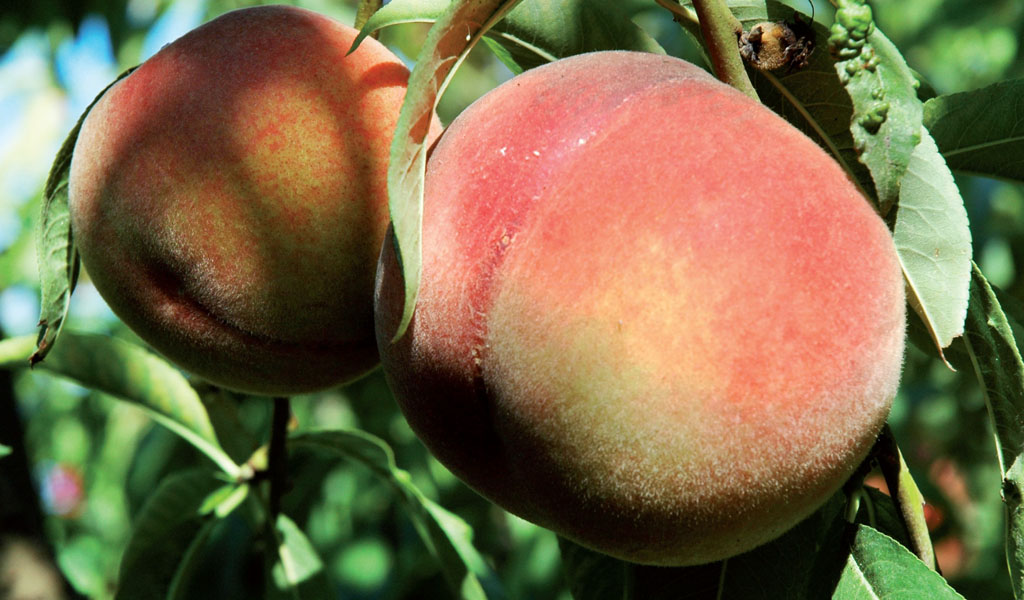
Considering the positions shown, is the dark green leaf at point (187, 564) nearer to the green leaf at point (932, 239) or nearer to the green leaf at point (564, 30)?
the green leaf at point (564, 30)

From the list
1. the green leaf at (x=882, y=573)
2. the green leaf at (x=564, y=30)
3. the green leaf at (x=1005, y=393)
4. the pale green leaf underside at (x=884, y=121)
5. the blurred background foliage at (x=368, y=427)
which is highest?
the pale green leaf underside at (x=884, y=121)

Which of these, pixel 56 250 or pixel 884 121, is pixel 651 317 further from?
pixel 56 250

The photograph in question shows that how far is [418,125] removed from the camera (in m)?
0.84

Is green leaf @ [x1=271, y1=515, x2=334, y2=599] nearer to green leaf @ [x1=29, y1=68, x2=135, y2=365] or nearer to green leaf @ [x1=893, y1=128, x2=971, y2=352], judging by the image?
green leaf @ [x1=29, y1=68, x2=135, y2=365]

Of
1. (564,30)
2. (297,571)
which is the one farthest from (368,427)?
(564,30)

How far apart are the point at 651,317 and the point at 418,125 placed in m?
0.25

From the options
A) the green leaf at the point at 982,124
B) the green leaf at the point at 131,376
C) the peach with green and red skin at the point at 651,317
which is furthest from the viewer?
the green leaf at the point at 131,376

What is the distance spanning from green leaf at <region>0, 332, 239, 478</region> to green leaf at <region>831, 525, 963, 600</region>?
1.08 meters

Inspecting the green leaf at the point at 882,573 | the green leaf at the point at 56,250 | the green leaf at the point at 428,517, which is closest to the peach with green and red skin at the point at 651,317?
the green leaf at the point at 882,573

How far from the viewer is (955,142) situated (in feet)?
3.94

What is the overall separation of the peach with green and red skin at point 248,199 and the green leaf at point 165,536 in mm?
652

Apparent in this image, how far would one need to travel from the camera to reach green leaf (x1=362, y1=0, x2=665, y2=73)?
1.20 m

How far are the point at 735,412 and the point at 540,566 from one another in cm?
166

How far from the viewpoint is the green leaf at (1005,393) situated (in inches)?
39.9
